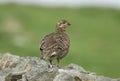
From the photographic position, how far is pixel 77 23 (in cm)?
3850

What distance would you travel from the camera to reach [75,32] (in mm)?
36812

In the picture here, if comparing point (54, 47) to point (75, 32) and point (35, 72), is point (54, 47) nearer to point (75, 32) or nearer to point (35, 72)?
point (35, 72)

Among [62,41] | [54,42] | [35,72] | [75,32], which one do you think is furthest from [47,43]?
[75,32]

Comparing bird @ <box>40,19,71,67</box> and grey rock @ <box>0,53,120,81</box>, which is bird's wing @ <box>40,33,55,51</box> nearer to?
bird @ <box>40,19,71,67</box>

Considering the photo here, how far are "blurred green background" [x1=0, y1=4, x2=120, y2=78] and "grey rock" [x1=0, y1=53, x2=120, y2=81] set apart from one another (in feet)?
39.7

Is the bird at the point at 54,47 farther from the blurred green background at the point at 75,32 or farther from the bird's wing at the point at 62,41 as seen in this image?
the blurred green background at the point at 75,32

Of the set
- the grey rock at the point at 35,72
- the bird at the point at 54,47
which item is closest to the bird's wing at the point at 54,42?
the bird at the point at 54,47

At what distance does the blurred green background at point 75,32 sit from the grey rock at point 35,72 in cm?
1209

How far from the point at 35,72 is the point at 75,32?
21.0m

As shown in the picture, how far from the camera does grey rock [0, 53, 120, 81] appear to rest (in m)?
15.6

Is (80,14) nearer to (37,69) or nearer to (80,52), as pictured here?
(80,52)

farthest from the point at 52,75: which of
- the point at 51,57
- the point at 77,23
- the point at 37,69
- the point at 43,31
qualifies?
the point at 77,23

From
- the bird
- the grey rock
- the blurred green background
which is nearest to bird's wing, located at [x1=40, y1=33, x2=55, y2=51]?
the bird

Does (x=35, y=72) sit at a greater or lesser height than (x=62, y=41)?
lesser
